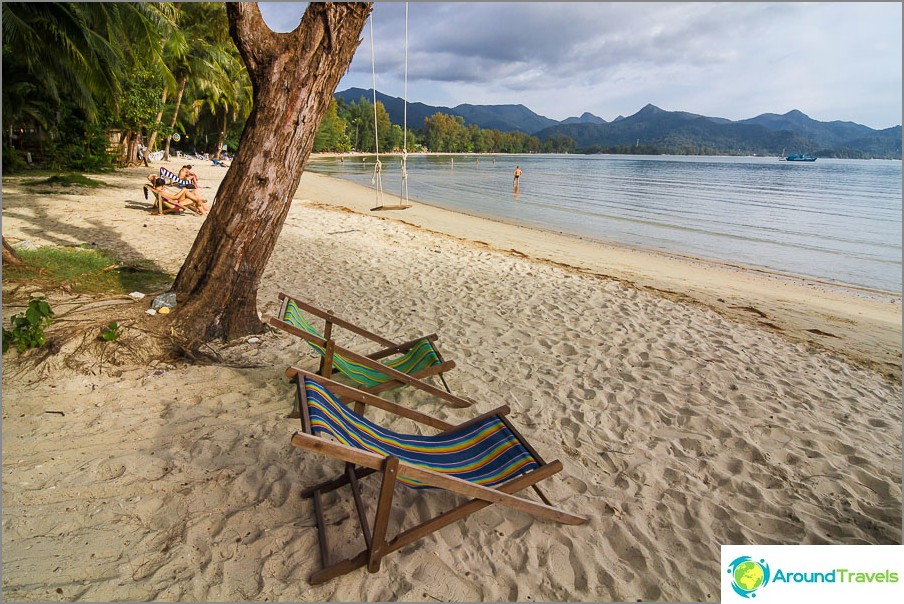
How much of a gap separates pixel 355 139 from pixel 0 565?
108273 millimetres

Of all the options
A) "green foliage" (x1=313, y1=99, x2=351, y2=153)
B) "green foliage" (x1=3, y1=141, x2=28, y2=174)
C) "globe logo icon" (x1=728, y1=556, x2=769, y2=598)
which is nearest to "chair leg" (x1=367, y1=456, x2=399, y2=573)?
"globe logo icon" (x1=728, y1=556, x2=769, y2=598)

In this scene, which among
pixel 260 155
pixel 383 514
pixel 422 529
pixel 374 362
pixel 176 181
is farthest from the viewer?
pixel 176 181

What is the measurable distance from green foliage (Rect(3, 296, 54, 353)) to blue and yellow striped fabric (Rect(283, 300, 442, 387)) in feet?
5.95

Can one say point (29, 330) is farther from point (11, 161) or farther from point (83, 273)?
point (11, 161)

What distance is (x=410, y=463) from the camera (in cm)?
229

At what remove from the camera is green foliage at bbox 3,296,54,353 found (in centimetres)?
368

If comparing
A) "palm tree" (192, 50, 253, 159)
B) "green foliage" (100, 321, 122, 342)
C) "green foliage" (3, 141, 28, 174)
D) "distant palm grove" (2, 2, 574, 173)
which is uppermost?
"palm tree" (192, 50, 253, 159)

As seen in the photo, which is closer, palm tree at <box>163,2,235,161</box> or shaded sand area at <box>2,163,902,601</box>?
shaded sand area at <box>2,163,902,601</box>

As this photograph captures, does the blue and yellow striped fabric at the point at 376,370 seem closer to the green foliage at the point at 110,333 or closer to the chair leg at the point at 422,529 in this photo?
the green foliage at the point at 110,333

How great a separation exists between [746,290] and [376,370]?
26.2 feet

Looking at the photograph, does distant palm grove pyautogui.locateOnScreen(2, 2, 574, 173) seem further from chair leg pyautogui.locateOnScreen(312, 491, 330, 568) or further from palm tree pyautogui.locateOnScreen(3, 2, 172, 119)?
chair leg pyautogui.locateOnScreen(312, 491, 330, 568)

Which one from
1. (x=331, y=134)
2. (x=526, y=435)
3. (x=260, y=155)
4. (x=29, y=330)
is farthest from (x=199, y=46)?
(x=331, y=134)

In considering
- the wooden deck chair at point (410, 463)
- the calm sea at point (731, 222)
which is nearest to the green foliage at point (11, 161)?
the calm sea at point (731, 222)

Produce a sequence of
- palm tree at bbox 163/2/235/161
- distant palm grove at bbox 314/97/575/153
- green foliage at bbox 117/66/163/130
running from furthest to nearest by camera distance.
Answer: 1. distant palm grove at bbox 314/97/575/153
2. palm tree at bbox 163/2/235/161
3. green foliage at bbox 117/66/163/130
